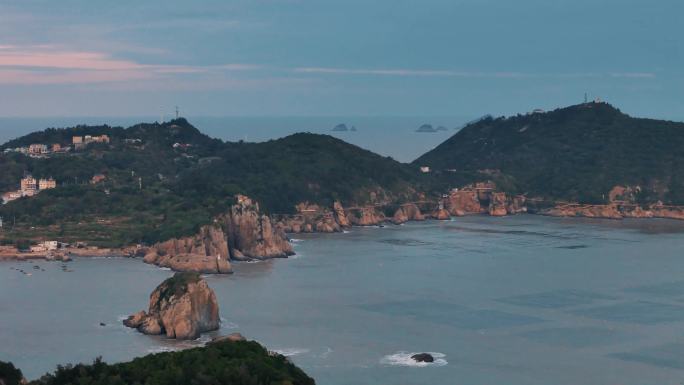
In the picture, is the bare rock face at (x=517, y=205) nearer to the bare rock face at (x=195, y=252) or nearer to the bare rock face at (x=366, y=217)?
the bare rock face at (x=366, y=217)

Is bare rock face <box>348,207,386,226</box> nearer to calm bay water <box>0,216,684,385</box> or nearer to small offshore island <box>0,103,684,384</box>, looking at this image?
small offshore island <box>0,103,684,384</box>

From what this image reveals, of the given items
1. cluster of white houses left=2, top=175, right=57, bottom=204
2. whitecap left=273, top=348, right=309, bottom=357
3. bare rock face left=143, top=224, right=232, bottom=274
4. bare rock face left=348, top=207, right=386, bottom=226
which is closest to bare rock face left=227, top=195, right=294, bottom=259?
bare rock face left=143, top=224, right=232, bottom=274

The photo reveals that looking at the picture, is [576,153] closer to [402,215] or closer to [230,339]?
[402,215]

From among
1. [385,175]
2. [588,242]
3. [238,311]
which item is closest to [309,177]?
[385,175]

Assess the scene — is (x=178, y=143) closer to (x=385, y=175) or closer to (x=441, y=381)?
(x=385, y=175)

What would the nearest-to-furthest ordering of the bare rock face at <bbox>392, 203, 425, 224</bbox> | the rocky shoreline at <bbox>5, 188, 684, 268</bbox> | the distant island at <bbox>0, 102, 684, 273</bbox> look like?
1. the rocky shoreline at <bbox>5, 188, 684, 268</bbox>
2. the distant island at <bbox>0, 102, 684, 273</bbox>
3. the bare rock face at <bbox>392, 203, 425, 224</bbox>

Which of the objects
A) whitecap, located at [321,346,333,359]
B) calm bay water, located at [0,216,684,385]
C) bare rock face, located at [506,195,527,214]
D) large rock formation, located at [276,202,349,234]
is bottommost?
whitecap, located at [321,346,333,359]
